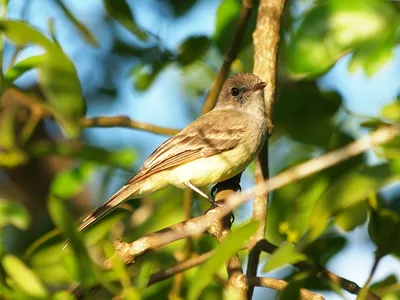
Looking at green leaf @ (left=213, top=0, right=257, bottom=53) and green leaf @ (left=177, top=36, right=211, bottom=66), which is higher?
A: green leaf @ (left=177, top=36, right=211, bottom=66)

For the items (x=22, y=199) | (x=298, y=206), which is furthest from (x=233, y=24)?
(x=22, y=199)

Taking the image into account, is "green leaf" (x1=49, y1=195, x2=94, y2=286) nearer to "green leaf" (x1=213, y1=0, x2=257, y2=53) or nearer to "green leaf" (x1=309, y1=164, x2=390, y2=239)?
"green leaf" (x1=309, y1=164, x2=390, y2=239)

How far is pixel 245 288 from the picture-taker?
250 cm

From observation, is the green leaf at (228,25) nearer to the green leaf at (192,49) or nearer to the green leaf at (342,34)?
the green leaf at (192,49)

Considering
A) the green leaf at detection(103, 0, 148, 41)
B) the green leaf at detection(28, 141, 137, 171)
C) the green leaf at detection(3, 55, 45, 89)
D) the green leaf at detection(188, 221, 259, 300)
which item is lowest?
the green leaf at detection(188, 221, 259, 300)

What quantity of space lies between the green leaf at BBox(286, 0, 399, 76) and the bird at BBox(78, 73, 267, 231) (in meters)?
1.73

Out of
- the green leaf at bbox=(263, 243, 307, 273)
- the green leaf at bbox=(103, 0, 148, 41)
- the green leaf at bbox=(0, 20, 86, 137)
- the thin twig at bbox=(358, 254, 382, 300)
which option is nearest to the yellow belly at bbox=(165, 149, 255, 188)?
the green leaf at bbox=(103, 0, 148, 41)

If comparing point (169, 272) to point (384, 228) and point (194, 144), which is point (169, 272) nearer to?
point (384, 228)

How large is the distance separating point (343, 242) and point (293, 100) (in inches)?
34.4

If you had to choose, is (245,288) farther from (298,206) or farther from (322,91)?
(322,91)

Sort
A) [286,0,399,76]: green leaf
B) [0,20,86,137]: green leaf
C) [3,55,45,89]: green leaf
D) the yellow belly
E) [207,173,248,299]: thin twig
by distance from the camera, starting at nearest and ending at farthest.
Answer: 1. [0,20,86,137]: green leaf
2. [286,0,399,76]: green leaf
3. [3,55,45,89]: green leaf
4. [207,173,248,299]: thin twig
5. the yellow belly

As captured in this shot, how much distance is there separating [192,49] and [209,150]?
3.66 feet

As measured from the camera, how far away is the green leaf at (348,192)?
6.70 ft

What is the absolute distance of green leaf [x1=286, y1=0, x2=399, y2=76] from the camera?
212 cm
